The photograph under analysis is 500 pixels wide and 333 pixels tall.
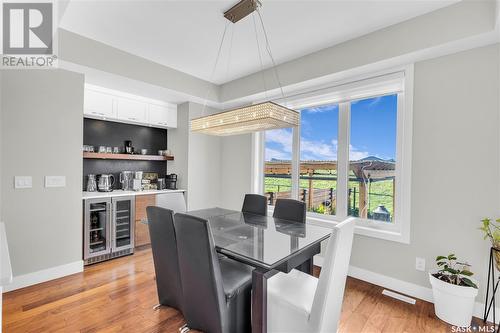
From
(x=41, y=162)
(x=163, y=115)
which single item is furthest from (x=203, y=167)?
(x=41, y=162)

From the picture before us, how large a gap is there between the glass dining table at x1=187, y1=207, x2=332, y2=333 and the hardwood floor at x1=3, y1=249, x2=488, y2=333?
689 mm

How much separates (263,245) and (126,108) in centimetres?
317

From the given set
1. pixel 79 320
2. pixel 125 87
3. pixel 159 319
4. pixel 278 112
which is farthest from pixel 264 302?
pixel 125 87

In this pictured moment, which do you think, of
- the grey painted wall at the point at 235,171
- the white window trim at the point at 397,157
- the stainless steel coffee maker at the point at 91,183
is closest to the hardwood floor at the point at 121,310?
the white window trim at the point at 397,157

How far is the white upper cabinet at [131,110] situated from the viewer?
145 inches

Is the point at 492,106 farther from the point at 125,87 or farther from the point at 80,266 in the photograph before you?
the point at 80,266

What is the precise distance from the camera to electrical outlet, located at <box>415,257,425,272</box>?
2467 mm

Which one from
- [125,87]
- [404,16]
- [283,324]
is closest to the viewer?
[283,324]

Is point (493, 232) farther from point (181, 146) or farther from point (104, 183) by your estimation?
point (104, 183)

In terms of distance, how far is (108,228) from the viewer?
3.36 m

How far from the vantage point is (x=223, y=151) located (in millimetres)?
4695

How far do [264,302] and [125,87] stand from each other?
3359 millimetres

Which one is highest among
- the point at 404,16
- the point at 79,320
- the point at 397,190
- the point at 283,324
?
the point at 404,16

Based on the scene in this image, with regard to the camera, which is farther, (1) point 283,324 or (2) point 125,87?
(2) point 125,87
